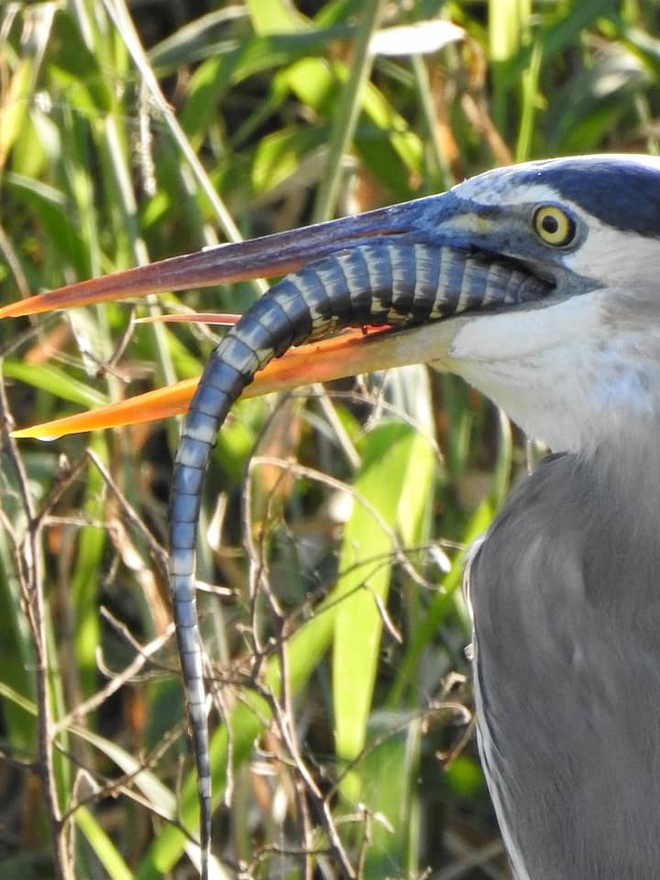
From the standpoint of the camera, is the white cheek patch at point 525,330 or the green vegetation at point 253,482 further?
the green vegetation at point 253,482

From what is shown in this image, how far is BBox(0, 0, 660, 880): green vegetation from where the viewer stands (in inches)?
64.7

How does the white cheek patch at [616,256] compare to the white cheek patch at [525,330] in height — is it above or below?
above

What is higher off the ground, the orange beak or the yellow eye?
the yellow eye

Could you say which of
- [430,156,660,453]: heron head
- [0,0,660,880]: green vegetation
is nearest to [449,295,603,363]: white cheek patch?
[430,156,660,453]: heron head

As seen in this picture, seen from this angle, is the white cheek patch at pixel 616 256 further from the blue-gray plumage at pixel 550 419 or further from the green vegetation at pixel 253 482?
the green vegetation at pixel 253 482

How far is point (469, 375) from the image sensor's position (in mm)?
1246

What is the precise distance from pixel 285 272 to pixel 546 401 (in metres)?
0.22

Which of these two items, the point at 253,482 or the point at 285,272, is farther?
the point at 253,482

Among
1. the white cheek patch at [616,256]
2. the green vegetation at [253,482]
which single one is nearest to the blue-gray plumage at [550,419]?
the white cheek patch at [616,256]

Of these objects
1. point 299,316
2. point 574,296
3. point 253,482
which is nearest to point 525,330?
point 574,296

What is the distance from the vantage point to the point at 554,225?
45.9 inches

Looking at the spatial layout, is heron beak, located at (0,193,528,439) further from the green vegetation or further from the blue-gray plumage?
the green vegetation

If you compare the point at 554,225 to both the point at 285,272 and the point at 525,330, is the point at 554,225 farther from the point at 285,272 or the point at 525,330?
the point at 285,272

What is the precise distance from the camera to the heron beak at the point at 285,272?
119 centimetres
